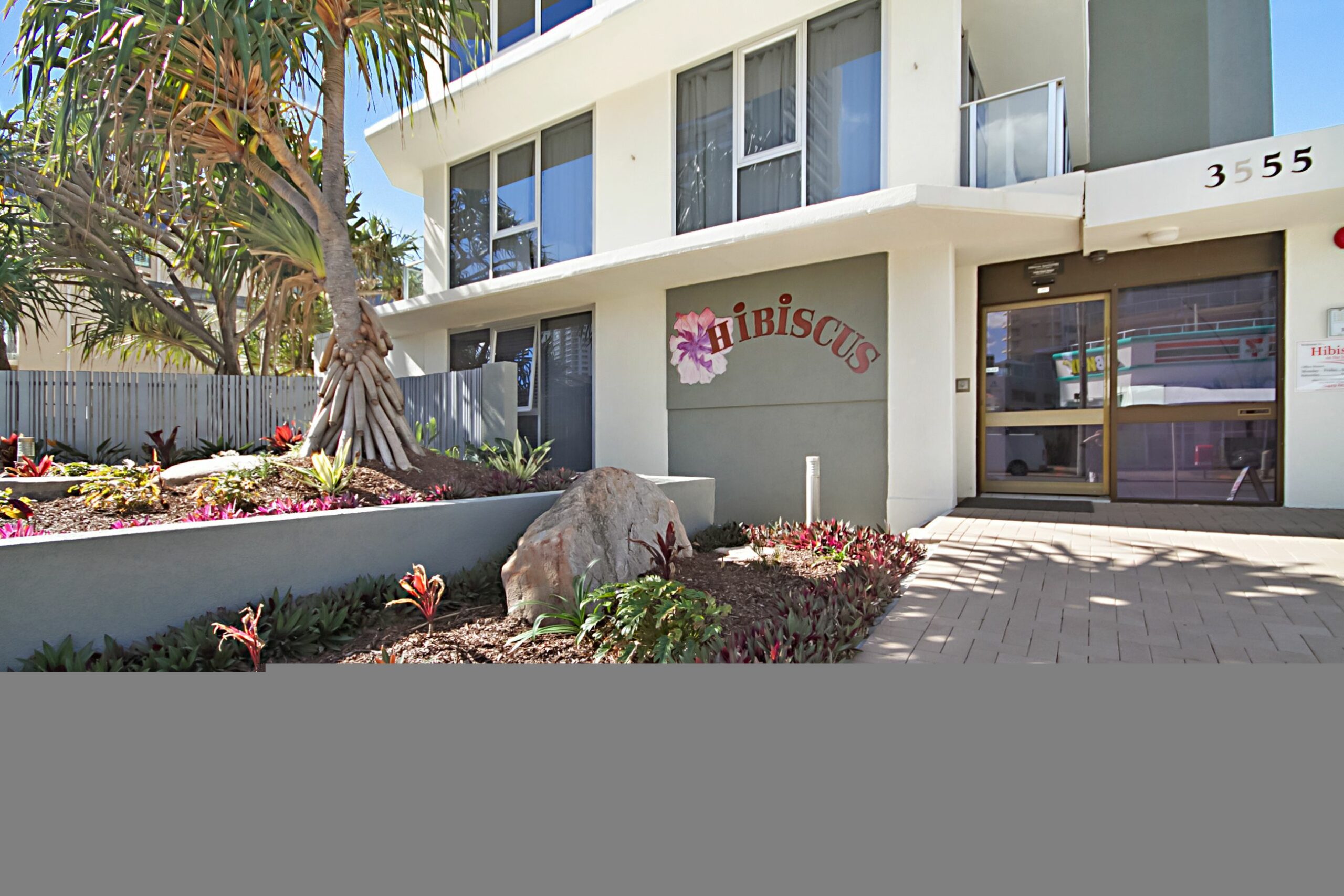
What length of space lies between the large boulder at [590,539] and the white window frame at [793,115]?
14.8ft

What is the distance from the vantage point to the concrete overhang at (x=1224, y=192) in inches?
240

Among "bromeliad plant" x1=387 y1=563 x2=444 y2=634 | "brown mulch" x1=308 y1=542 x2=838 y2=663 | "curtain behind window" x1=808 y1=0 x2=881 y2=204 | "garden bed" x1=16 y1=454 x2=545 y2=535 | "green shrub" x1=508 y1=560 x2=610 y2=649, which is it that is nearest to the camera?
"brown mulch" x1=308 y1=542 x2=838 y2=663

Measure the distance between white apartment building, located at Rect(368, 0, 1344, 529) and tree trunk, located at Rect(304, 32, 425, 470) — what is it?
4.15ft

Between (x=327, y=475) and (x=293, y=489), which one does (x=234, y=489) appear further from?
(x=327, y=475)

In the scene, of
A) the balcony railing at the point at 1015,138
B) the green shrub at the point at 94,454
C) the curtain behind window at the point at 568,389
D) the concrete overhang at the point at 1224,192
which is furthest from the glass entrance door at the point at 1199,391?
the green shrub at the point at 94,454

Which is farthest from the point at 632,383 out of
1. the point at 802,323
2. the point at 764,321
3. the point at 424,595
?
the point at 424,595

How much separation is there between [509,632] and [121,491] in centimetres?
343

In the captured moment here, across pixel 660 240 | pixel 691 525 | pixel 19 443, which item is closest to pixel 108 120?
pixel 19 443

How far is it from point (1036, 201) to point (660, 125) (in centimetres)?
491

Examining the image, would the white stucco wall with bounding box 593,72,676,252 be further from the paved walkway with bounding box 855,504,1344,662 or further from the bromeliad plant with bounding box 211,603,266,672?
the bromeliad plant with bounding box 211,603,266,672

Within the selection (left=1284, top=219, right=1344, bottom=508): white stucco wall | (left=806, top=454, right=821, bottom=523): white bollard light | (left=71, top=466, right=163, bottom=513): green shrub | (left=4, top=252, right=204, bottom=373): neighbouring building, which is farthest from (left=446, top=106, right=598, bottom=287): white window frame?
(left=4, top=252, right=204, bottom=373): neighbouring building

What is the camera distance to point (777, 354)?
8617mm

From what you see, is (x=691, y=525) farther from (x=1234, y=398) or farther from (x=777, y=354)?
(x=1234, y=398)

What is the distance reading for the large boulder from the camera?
172 inches
